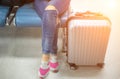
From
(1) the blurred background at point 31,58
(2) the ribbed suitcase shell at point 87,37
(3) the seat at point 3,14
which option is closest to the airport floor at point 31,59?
(1) the blurred background at point 31,58

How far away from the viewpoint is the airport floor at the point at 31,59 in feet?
5.89

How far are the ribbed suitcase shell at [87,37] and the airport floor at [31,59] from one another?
0.13 meters

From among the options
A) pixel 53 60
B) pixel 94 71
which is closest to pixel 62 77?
pixel 53 60

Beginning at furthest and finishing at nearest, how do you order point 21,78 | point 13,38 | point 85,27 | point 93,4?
point 93,4 → point 13,38 → point 21,78 → point 85,27

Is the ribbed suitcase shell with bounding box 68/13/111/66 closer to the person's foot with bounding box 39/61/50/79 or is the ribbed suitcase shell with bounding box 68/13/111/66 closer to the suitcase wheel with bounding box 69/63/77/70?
the suitcase wheel with bounding box 69/63/77/70

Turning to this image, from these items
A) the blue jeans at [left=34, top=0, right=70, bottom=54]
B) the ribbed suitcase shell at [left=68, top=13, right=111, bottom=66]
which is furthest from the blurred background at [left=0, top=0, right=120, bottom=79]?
the blue jeans at [left=34, top=0, right=70, bottom=54]

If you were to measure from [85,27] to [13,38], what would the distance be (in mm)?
958

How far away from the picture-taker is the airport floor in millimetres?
1796

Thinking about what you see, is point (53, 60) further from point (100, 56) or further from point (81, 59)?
point (100, 56)

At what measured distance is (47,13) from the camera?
163 cm

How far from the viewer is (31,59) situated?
1970 mm

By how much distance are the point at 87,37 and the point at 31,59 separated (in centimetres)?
62

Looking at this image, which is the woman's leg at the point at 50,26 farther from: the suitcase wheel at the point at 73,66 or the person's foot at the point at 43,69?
the suitcase wheel at the point at 73,66

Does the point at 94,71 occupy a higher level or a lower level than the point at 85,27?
lower
